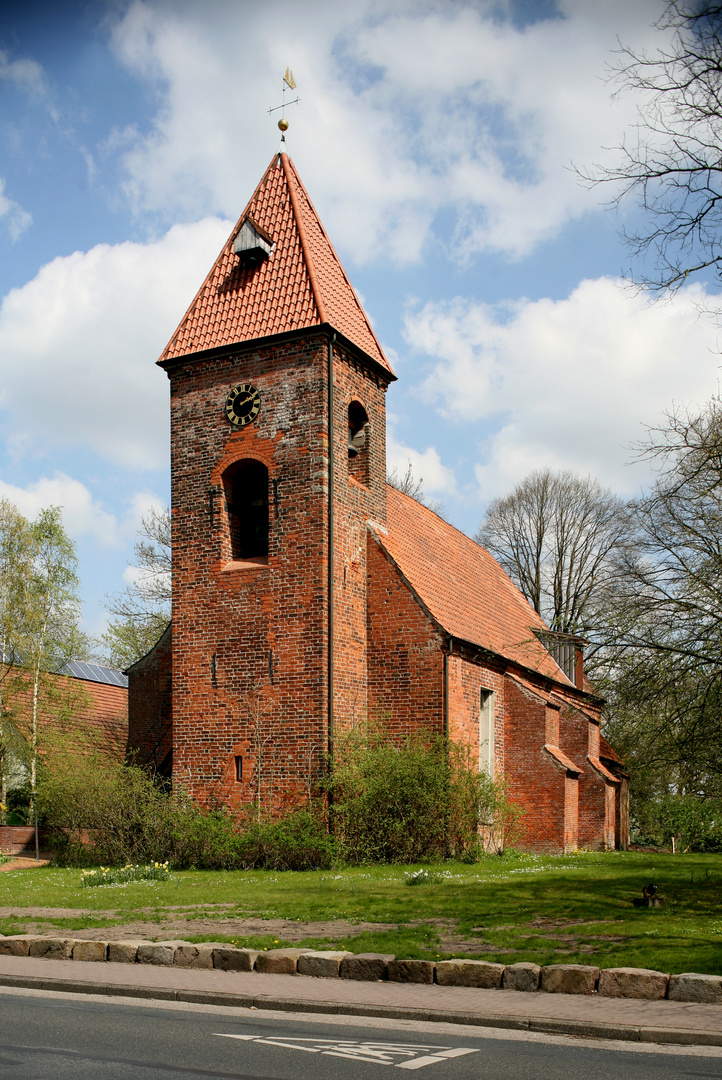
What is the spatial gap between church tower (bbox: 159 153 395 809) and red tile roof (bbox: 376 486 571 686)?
4.84ft

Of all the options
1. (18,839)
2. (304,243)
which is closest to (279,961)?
(304,243)

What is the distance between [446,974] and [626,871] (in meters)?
9.60

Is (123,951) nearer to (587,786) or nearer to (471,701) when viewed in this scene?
(471,701)

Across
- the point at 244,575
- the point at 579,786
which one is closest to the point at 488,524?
the point at 579,786

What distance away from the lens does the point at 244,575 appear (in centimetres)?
1883

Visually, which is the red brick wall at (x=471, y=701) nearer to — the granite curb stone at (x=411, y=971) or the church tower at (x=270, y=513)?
the church tower at (x=270, y=513)

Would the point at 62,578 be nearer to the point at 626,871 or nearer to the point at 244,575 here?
the point at 244,575

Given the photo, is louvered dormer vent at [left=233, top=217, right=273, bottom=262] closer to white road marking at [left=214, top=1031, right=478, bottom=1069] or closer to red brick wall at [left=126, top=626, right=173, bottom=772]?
red brick wall at [left=126, top=626, right=173, bottom=772]

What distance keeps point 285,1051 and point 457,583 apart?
18.8 meters

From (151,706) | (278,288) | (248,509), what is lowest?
(151,706)

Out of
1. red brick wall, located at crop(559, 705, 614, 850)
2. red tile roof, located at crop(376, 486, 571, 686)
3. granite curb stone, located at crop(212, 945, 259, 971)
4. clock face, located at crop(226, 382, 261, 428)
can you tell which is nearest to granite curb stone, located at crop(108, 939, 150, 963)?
granite curb stone, located at crop(212, 945, 259, 971)

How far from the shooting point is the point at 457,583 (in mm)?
24500

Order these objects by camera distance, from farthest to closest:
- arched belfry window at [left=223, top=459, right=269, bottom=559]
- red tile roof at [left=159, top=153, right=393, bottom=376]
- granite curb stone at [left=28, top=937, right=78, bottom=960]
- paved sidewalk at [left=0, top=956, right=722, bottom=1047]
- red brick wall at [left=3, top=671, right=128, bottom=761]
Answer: red brick wall at [left=3, top=671, right=128, bottom=761], arched belfry window at [left=223, top=459, right=269, bottom=559], red tile roof at [left=159, top=153, right=393, bottom=376], granite curb stone at [left=28, top=937, right=78, bottom=960], paved sidewalk at [left=0, top=956, right=722, bottom=1047]

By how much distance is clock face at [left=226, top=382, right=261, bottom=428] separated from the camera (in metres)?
19.3
